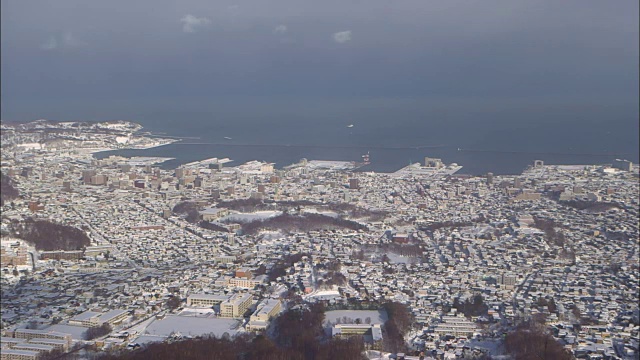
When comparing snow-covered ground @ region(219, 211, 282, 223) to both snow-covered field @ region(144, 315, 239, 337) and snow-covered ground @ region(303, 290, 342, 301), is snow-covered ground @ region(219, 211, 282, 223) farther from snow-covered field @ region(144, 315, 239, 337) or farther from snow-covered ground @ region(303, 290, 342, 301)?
snow-covered field @ region(144, 315, 239, 337)

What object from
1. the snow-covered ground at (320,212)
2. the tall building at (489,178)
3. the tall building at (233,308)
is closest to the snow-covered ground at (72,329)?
the tall building at (233,308)

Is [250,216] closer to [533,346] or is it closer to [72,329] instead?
[72,329]

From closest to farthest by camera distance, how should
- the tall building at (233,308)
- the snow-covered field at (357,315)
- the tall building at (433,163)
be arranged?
the snow-covered field at (357,315) < the tall building at (233,308) < the tall building at (433,163)

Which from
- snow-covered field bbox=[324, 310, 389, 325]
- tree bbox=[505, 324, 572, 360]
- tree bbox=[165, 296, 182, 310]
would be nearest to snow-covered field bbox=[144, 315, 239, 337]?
tree bbox=[165, 296, 182, 310]

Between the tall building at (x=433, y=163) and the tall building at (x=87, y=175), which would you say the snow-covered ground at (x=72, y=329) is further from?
the tall building at (x=433, y=163)

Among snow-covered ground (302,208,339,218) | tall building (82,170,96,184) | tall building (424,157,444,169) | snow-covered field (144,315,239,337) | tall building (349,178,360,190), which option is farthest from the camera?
tall building (424,157,444,169)

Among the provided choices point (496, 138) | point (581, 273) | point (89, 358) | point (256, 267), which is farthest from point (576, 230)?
point (496, 138)

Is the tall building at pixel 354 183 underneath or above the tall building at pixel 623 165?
underneath

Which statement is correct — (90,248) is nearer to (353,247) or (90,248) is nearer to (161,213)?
(161,213)

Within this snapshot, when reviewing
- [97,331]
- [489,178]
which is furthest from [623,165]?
[97,331]
